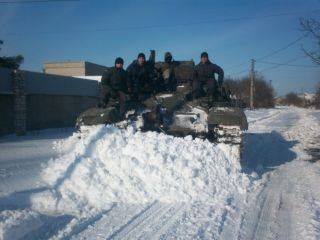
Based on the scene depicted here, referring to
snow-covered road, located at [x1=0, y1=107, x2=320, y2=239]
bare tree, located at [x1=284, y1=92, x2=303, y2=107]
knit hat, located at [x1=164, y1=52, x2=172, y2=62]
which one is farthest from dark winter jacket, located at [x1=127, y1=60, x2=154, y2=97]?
bare tree, located at [x1=284, y1=92, x2=303, y2=107]

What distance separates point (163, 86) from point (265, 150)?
393cm

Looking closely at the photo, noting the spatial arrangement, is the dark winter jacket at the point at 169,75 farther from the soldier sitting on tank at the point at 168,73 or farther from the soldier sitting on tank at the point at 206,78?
the soldier sitting on tank at the point at 206,78

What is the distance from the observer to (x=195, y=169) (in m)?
7.60

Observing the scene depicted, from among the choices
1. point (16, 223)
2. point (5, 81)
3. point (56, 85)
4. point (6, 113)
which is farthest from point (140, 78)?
point (56, 85)

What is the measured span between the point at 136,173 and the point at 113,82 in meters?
3.60

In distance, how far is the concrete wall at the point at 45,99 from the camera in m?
18.7

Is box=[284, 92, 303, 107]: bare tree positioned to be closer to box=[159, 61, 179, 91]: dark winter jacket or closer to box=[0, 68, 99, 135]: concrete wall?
box=[0, 68, 99, 135]: concrete wall

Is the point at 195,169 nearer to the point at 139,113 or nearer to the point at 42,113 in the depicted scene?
the point at 139,113

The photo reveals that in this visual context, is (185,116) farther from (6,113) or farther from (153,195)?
(6,113)

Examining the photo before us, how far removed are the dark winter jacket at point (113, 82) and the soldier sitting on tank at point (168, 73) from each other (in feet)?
5.19

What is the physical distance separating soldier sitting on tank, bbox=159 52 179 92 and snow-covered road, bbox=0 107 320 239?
128 inches

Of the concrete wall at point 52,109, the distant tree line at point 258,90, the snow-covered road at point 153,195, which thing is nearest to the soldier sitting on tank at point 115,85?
the snow-covered road at point 153,195

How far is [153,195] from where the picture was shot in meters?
7.03

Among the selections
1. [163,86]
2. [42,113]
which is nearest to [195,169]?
[163,86]
